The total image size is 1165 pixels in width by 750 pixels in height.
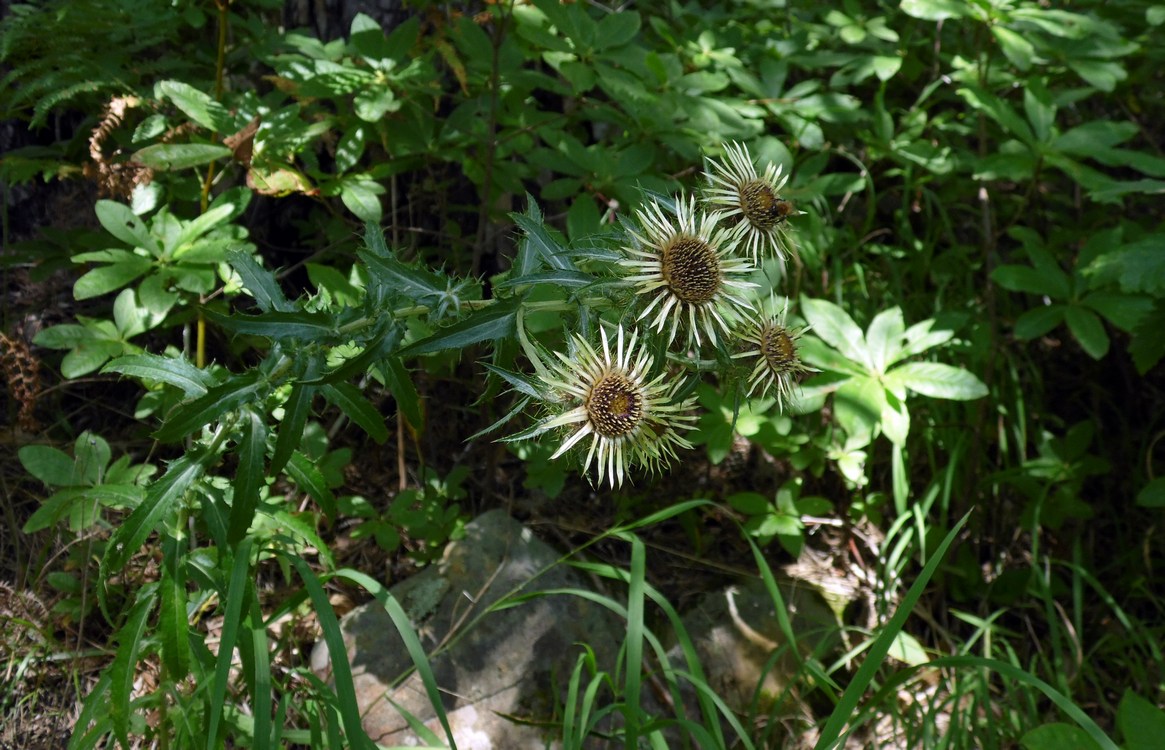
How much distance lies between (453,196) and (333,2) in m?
0.69

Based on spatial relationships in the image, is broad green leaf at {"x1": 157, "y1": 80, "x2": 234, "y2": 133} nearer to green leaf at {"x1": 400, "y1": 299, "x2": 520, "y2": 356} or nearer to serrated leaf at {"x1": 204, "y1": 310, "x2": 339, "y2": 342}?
serrated leaf at {"x1": 204, "y1": 310, "x2": 339, "y2": 342}

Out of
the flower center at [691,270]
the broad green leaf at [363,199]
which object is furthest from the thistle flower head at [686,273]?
the broad green leaf at [363,199]

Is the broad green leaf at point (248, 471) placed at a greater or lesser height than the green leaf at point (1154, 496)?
greater

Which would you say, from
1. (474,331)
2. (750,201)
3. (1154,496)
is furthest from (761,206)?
(1154,496)

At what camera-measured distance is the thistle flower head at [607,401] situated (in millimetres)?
1248

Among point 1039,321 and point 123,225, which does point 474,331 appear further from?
point 1039,321

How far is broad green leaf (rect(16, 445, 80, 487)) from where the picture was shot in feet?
6.51

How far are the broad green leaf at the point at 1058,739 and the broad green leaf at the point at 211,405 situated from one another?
159cm

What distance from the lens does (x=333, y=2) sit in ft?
9.13

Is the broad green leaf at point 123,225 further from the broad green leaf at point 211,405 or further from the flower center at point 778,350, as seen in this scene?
the flower center at point 778,350

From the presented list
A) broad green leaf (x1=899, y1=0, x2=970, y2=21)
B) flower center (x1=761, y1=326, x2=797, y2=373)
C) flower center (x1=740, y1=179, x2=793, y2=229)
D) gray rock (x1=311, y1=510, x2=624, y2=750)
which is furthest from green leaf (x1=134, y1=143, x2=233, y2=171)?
broad green leaf (x1=899, y1=0, x2=970, y2=21)

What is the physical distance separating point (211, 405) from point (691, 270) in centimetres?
79

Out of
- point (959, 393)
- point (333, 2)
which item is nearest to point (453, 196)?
point (333, 2)

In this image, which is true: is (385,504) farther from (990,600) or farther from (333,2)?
(990,600)
